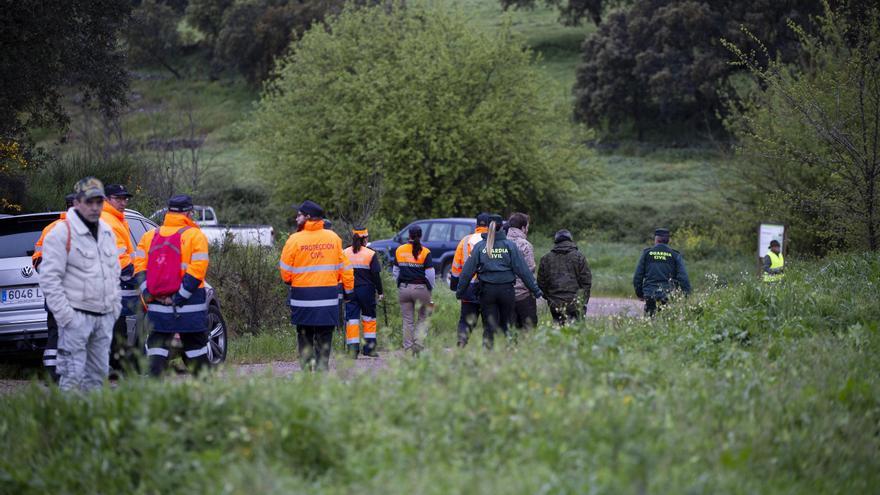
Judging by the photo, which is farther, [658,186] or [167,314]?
[658,186]

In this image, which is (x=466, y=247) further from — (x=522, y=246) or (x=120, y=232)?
(x=120, y=232)

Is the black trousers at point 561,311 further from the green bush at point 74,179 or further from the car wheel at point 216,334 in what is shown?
the green bush at point 74,179

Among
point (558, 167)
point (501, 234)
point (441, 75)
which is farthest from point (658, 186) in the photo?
point (501, 234)

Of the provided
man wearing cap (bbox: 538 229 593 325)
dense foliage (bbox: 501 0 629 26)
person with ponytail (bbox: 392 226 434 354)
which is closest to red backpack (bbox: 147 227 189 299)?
person with ponytail (bbox: 392 226 434 354)

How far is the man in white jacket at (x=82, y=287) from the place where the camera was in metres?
7.63

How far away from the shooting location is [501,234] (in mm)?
11562

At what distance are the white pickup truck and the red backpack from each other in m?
2.54

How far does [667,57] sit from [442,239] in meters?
28.6

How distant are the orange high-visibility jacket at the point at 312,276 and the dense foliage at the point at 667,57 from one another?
134ft

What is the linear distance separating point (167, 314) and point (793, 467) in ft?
17.5

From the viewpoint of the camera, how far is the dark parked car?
2678cm

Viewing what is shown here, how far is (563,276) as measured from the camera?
1282cm

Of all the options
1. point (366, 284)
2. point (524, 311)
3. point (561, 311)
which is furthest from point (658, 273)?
point (366, 284)

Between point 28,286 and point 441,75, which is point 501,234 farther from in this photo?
point 441,75
